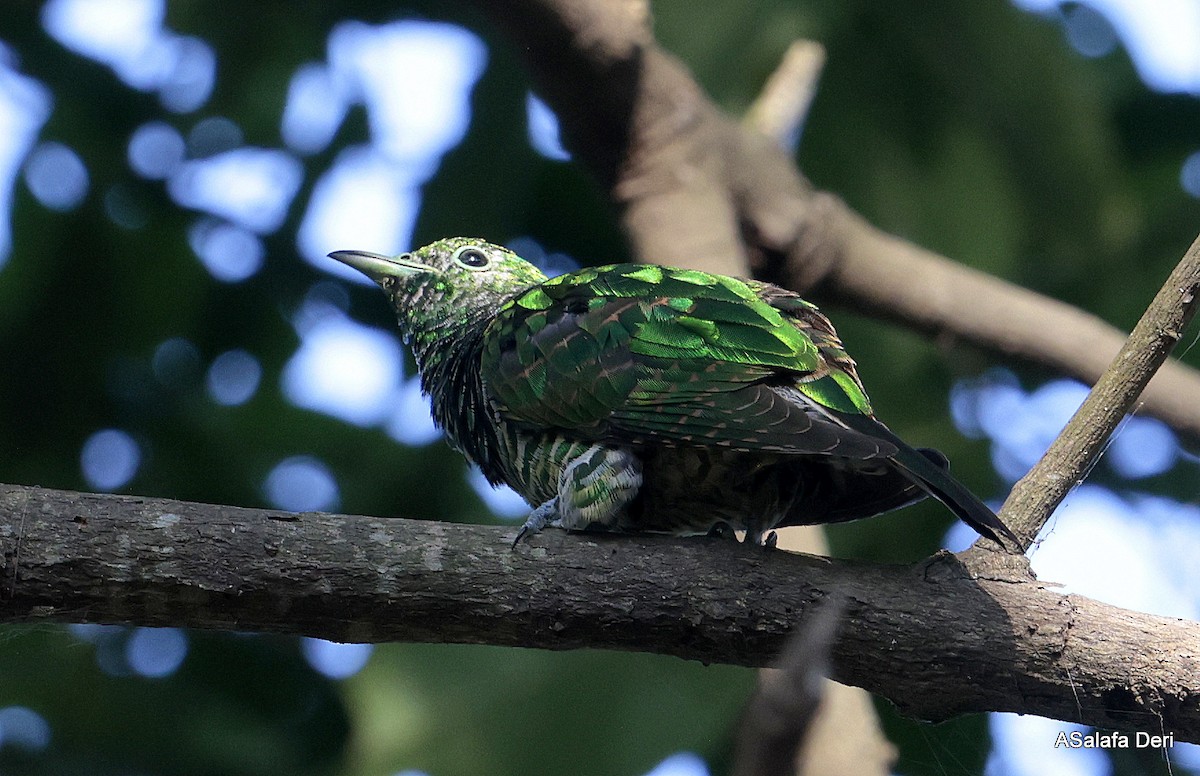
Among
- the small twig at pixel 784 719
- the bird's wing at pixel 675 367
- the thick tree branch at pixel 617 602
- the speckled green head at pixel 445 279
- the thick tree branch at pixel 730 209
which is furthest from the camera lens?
the thick tree branch at pixel 730 209

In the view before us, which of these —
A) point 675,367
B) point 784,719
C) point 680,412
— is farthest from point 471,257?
point 784,719

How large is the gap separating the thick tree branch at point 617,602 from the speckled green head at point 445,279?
5.25 feet

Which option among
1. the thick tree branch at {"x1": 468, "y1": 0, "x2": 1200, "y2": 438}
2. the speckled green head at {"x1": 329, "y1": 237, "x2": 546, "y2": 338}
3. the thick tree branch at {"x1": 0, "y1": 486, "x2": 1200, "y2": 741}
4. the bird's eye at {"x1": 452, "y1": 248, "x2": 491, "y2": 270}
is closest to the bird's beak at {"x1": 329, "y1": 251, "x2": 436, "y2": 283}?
the speckled green head at {"x1": 329, "y1": 237, "x2": 546, "y2": 338}

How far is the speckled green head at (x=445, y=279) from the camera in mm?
4547

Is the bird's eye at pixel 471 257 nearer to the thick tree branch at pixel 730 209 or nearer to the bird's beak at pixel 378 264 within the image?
the bird's beak at pixel 378 264

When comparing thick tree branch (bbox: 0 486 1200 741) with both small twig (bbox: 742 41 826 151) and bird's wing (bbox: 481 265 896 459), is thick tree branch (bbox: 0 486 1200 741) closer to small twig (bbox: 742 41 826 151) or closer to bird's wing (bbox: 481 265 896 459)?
bird's wing (bbox: 481 265 896 459)

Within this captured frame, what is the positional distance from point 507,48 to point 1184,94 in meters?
3.45

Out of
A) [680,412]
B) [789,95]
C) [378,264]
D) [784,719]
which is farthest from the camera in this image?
[789,95]

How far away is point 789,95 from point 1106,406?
308 centimetres

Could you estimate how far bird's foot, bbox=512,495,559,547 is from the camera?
10.2ft

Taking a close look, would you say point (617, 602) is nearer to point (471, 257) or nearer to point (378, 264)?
point (471, 257)

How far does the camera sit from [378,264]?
4703mm

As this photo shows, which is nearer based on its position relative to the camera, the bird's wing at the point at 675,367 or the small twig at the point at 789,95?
the bird's wing at the point at 675,367

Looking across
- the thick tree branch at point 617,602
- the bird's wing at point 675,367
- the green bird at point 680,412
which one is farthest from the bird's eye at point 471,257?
the thick tree branch at point 617,602
